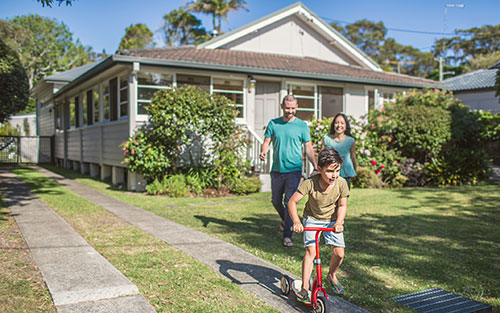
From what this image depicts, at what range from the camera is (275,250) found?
5.27 meters

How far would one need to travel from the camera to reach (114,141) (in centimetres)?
1250

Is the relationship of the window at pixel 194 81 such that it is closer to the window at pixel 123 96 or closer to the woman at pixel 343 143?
the window at pixel 123 96

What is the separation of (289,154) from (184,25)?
141ft

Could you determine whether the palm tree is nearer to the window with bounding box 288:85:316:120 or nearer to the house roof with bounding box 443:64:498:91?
the house roof with bounding box 443:64:498:91

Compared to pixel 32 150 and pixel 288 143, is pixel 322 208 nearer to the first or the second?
pixel 288 143

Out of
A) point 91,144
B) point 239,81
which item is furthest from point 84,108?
point 239,81

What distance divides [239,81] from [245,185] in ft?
13.0

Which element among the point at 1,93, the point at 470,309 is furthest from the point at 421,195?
the point at 1,93

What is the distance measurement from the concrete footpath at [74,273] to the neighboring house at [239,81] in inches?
216

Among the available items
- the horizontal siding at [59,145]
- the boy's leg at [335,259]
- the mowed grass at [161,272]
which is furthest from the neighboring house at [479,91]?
the boy's leg at [335,259]

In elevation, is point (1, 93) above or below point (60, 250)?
above

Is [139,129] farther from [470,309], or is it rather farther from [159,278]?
[470,309]

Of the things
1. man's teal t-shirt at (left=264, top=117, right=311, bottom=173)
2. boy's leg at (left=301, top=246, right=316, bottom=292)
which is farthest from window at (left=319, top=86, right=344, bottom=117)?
boy's leg at (left=301, top=246, right=316, bottom=292)

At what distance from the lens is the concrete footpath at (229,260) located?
3.58 m
